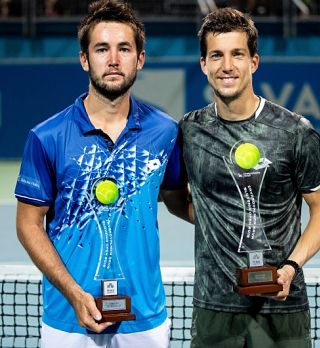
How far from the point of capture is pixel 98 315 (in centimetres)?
329

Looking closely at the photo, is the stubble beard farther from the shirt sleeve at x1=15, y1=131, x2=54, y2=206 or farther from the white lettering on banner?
the white lettering on banner

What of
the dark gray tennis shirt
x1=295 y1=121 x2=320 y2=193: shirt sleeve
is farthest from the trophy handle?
x1=295 y1=121 x2=320 y2=193: shirt sleeve

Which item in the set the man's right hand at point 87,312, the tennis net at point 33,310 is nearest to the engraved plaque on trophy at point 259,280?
the man's right hand at point 87,312

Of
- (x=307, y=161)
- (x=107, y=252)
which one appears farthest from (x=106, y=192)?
(x=307, y=161)

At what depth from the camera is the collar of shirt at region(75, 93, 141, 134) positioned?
361 centimetres

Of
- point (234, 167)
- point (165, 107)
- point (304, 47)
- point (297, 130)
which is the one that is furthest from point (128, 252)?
point (304, 47)

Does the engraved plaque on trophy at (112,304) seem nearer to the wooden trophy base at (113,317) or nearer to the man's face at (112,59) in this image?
the wooden trophy base at (113,317)

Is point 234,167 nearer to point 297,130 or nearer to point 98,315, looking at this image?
point 297,130

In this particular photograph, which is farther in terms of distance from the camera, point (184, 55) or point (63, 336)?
point (184, 55)

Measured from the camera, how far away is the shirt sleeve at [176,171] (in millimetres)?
3889

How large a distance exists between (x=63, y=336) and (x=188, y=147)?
99 centimetres

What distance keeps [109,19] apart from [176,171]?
77 cm

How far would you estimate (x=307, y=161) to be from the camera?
12.3 feet

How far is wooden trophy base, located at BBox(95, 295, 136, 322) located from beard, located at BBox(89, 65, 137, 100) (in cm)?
82
